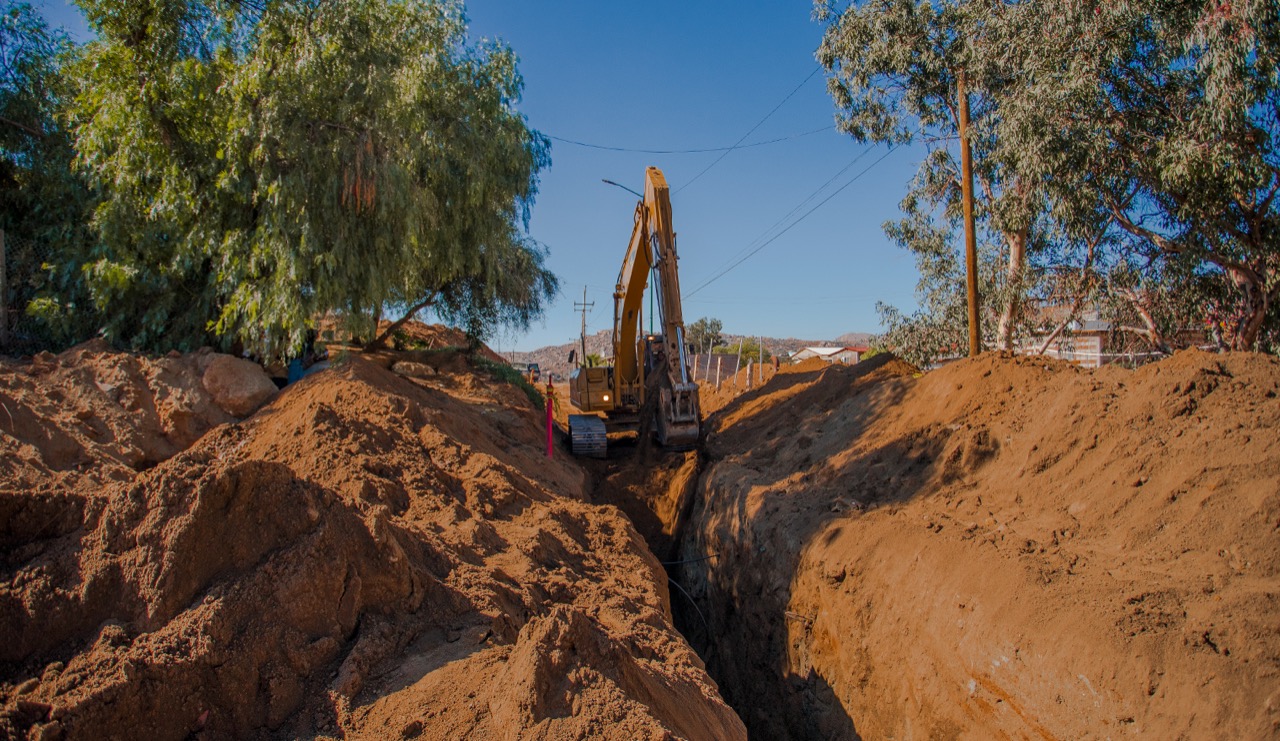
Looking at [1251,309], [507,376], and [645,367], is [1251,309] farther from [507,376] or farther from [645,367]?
[507,376]

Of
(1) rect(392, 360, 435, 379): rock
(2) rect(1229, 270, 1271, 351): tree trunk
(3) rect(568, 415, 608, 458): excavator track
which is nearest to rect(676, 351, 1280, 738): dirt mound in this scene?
(3) rect(568, 415, 608, 458): excavator track

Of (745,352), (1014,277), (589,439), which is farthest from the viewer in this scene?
(745,352)

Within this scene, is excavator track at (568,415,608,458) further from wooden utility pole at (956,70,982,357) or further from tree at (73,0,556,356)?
wooden utility pole at (956,70,982,357)

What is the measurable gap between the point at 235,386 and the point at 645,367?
8.19m

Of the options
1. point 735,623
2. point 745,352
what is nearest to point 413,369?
point 735,623

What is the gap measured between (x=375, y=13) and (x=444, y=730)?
1044 cm

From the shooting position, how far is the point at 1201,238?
1128 cm

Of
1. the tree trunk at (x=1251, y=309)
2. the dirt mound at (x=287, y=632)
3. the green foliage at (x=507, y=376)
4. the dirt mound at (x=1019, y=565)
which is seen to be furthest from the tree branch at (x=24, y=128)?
the tree trunk at (x=1251, y=309)

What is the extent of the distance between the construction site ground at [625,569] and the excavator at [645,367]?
2175 millimetres

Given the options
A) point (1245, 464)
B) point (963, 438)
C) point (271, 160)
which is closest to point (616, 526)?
point (963, 438)

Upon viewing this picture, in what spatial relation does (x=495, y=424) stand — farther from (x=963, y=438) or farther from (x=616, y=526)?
(x=963, y=438)

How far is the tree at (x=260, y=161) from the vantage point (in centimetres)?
861

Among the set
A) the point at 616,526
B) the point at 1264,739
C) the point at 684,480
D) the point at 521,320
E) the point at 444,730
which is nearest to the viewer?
the point at 444,730

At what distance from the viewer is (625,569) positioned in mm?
6316
